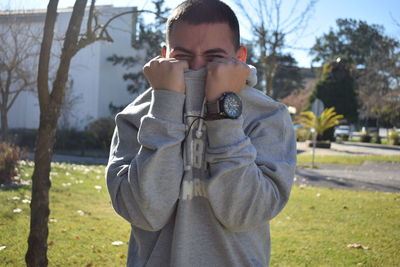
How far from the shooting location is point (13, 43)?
1563cm

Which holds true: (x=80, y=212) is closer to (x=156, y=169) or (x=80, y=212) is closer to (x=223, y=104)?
(x=156, y=169)

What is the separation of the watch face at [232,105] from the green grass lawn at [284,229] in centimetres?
347

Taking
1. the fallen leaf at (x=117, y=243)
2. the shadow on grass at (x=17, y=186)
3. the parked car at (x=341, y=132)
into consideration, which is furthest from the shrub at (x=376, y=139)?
the fallen leaf at (x=117, y=243)

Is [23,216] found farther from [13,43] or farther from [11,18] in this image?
[13,43]

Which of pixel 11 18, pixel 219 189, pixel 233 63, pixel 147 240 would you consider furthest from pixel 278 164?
pixel 11 18

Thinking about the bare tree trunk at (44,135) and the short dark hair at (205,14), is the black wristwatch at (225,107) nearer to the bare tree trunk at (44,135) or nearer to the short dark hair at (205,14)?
the short dark hair at (205,14)

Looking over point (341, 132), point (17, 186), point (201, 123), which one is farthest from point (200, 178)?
point (341, 132)

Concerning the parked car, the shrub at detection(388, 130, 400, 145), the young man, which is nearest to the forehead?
the young man

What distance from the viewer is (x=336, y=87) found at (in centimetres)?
3650

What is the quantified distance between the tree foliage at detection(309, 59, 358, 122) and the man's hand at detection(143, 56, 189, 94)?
3682 centimetres

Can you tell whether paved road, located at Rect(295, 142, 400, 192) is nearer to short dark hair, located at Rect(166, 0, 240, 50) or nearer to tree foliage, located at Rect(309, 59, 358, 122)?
short dark hair, located at Rect(166, 0, 240, 50)

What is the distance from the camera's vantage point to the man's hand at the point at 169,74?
1.42 m

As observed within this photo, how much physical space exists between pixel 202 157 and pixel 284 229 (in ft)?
17.1

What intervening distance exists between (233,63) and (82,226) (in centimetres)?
508
